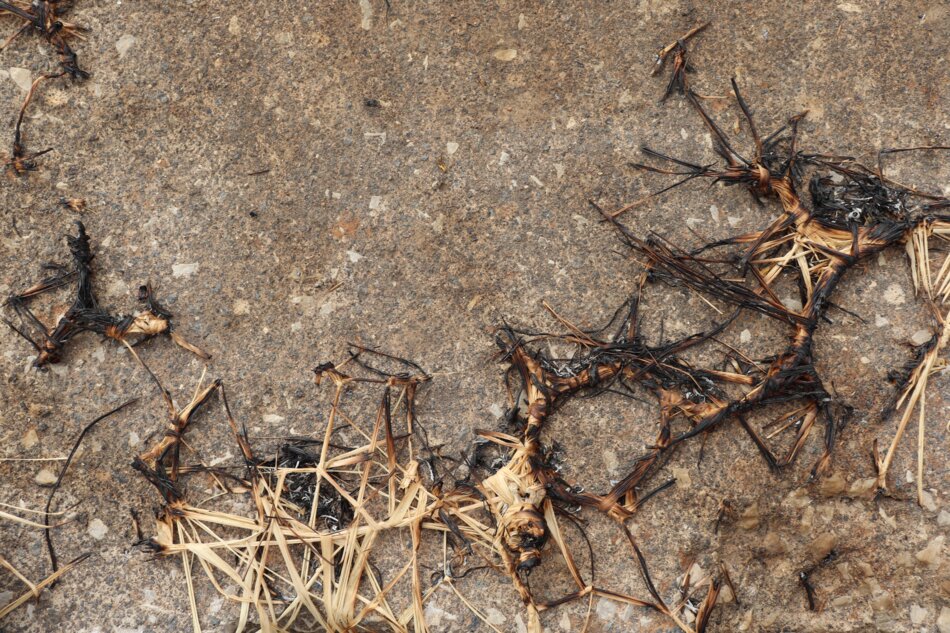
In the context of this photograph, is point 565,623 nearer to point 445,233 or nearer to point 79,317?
point 445,233

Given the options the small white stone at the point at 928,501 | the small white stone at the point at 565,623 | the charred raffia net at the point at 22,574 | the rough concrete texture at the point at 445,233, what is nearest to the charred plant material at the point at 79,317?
the rough concrete texture at the point at 445,233

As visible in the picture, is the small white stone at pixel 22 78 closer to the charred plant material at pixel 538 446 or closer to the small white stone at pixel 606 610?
the charred plant material at pixel 538 446

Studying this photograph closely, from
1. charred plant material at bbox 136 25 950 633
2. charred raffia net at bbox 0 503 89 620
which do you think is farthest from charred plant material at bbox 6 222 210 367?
charred raffia net at bbox 0 503 89 620

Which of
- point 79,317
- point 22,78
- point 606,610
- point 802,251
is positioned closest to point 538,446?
→ point 606,610

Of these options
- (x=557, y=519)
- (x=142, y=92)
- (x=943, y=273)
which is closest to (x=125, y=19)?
(x=142, y=92)

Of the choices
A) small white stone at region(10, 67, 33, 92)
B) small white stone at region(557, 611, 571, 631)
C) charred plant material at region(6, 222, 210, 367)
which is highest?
small white stone at region(10, 67, 33, 92)

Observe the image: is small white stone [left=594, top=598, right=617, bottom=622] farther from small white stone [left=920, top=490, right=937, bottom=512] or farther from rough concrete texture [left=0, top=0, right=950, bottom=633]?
small white stone [left=920, top=490, right=937, bottom=512]

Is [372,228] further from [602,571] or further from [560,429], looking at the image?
[602,571]
